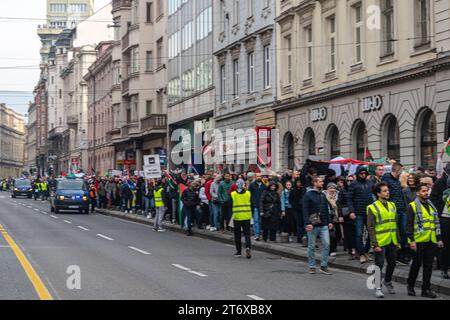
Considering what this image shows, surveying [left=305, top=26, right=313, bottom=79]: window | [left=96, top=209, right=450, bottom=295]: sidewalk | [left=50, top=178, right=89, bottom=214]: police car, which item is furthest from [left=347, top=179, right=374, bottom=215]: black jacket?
[left=50, top=178, right=89, bottom=214]: police car

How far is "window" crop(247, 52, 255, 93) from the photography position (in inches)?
1614

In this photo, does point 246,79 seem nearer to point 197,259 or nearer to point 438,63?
point 438,63

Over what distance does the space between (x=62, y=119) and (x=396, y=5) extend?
102861mm

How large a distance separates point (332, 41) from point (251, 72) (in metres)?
9.28

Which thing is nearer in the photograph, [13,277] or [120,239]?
[13,277]

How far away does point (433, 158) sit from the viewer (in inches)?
987

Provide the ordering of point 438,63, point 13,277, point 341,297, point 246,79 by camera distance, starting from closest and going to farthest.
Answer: point 341,297
point 13,277
point 438,63
point 246,79

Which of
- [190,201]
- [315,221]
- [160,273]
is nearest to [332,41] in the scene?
[190,201]

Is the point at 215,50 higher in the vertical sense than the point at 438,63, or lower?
higher

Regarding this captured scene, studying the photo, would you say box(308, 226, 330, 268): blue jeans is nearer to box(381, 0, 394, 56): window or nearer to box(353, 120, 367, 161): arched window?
box(381, 0, 394, 56): window

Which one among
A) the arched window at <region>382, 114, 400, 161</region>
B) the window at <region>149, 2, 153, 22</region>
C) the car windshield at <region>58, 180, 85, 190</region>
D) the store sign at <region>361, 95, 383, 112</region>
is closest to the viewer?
the arched window at <region>382, 114, 400, 161</region>

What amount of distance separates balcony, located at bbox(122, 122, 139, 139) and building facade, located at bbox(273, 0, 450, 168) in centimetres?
2707

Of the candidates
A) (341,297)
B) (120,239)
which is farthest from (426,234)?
(120,239)

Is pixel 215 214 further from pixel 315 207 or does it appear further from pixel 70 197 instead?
pixel 70 197
